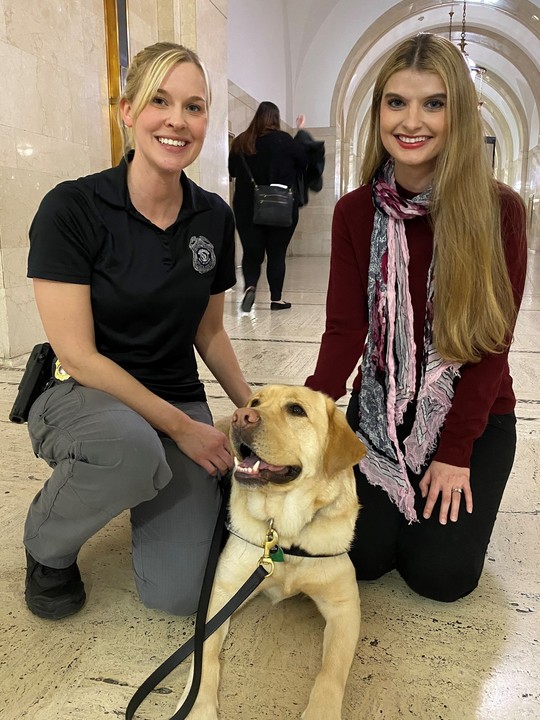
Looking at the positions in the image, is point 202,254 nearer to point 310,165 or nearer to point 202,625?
point 202,625

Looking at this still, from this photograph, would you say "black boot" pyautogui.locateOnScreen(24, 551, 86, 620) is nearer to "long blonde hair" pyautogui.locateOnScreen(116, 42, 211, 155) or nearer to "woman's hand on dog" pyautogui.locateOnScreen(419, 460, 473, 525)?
"woman's hand on dog" pyautogui.locateOnScreen(419, 460, 473, 525)

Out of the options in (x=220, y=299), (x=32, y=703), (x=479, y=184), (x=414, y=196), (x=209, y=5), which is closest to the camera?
(x=32, y=703)

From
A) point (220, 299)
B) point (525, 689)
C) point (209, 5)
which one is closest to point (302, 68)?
point (209, 5)

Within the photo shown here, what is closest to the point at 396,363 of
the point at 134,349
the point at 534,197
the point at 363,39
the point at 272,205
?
the point at 134,349

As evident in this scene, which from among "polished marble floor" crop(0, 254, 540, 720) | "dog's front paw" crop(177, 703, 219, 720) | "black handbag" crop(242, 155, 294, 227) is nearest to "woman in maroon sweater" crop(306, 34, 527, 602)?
"polished marble floor" crop(0, 254, 540, 720)

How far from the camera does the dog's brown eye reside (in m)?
1.68

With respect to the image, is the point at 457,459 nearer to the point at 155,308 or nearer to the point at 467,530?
the point at 467,530

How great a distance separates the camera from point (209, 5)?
7.28 meters

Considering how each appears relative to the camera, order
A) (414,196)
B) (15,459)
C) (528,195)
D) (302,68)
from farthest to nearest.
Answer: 1. (528,195)
2. (302,68)
3. (15,459)
4. (414,196)

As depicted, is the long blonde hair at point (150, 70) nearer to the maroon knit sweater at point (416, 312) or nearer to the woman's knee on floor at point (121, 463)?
the maroon knit sweater at point (416, 312)

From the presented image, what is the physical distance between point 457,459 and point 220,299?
104 centimetres

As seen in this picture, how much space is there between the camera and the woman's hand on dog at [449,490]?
1897 millimetres

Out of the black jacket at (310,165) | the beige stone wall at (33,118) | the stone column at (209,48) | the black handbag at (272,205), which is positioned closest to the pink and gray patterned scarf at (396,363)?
the beige stone wall at (33,118)

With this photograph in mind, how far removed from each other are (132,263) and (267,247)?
5.51m
